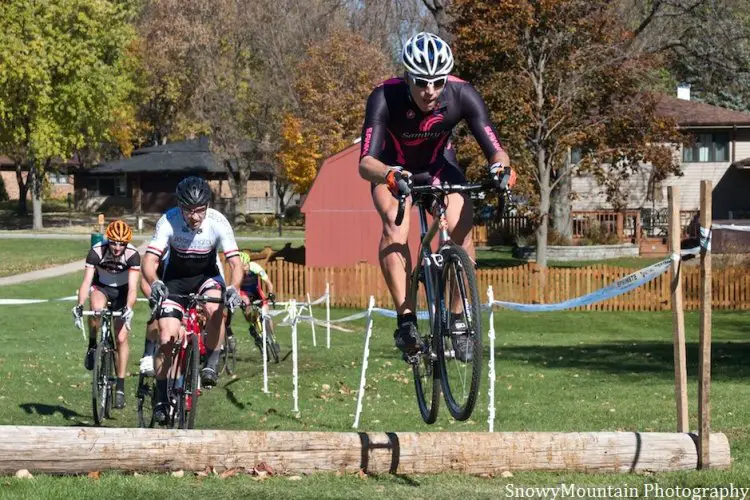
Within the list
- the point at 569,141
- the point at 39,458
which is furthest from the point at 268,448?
the point at 569,141

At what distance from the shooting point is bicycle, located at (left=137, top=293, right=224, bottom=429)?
11617 mm

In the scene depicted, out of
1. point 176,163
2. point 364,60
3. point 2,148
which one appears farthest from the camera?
point 176,163

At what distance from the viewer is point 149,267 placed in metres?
11.4

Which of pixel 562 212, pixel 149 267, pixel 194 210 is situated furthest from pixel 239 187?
pixel 194 210

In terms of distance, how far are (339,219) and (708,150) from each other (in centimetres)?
2598

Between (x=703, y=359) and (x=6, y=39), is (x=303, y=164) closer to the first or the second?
(x=6, y=39)

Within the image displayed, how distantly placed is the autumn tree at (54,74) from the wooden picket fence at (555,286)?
109 feet

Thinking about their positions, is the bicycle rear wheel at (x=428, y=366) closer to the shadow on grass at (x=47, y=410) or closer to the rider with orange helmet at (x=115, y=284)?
the rider with orange helmet at (x=115, y=284)

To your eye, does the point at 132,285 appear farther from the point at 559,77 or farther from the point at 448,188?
the point at 559,77

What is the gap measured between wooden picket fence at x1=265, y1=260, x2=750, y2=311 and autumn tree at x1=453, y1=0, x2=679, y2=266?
18.2 ft

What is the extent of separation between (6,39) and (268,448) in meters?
A: 57.2

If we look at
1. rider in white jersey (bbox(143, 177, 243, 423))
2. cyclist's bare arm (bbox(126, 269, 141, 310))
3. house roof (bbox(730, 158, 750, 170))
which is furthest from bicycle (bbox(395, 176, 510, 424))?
house roof (bbox(730, 158, 750, 170))

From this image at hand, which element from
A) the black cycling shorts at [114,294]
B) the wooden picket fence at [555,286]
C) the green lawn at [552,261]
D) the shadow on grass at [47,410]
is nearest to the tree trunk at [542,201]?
the green lawn at [552,261]

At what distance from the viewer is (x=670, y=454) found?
32.6 feet
